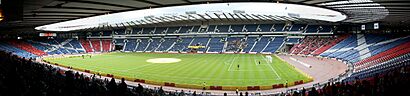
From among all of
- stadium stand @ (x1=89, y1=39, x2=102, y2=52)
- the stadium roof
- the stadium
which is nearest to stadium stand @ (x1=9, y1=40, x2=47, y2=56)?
the stadium

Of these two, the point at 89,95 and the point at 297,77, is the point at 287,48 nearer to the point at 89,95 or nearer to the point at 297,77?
the point at 297,77

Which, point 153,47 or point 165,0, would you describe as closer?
point 165,0

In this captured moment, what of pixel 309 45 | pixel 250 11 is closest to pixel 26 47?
pixel 250 11

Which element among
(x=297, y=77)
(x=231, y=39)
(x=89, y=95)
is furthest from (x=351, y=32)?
(x=89, y=95)

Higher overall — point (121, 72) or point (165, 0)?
point (165, 0)

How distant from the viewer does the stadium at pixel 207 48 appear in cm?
1479

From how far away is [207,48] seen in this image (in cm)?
7694

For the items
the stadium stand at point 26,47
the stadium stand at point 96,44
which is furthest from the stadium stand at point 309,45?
the stadium stand at point 26,47

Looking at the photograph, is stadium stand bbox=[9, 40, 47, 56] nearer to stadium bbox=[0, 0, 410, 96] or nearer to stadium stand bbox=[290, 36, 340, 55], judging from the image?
stadium bbox=[0, 0, 410, 96]

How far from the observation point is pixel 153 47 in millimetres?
83375

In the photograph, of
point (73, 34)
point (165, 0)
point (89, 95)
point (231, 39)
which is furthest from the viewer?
point (73, 34)

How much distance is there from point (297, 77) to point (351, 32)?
37.9m

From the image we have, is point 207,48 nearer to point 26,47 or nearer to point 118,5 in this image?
point 26,47

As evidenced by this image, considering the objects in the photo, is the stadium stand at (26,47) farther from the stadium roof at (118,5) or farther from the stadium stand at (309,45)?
the stadium stand at (309,45)
